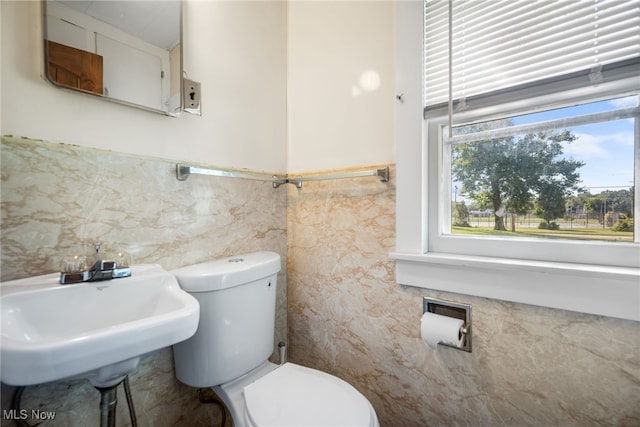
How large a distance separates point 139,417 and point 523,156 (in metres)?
1.55

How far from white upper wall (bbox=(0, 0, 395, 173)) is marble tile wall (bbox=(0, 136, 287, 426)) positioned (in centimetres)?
7

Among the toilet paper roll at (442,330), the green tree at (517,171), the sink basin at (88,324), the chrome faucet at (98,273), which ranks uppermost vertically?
the green tree at (517,171)

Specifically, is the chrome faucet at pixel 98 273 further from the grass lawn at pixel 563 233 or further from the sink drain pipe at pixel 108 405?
the grass lawn at pixel 563 233

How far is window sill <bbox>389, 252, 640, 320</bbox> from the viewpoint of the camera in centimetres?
74

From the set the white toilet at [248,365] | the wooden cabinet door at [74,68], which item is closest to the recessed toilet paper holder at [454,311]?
the white toilet at [248,365]

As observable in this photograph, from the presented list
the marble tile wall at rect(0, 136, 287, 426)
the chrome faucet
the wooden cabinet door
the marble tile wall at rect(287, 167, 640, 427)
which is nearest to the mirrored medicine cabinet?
the wooden cabinet door

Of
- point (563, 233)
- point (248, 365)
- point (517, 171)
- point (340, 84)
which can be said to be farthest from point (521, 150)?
point (248, 365)

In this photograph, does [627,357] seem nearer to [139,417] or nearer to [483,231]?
[483,231]

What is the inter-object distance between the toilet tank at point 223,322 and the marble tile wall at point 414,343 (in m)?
0.36

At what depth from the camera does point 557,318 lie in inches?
32.6

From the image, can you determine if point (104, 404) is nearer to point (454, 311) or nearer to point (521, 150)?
point (454, 311)

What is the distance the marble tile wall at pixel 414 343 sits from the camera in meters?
0.78

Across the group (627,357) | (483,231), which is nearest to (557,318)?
(627,357)
